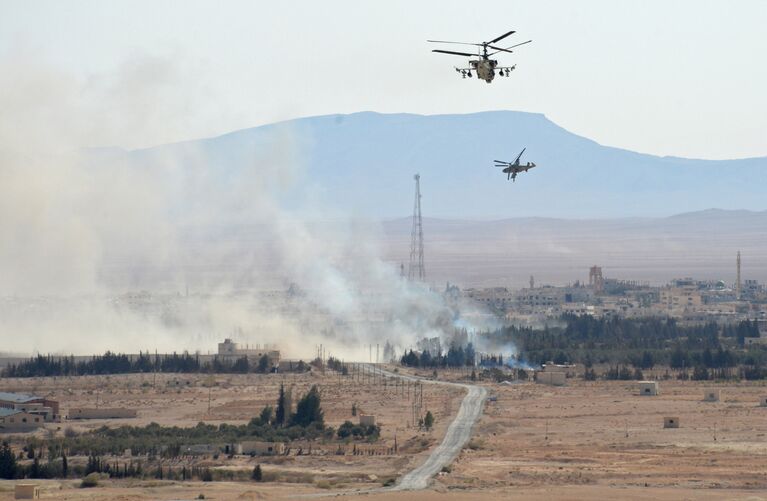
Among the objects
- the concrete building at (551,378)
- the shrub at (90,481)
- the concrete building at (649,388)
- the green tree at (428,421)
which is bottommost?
the shrub at (90,481)

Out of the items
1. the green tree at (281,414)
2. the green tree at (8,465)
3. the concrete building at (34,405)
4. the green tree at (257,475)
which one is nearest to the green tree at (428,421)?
the green tree at (281,414)

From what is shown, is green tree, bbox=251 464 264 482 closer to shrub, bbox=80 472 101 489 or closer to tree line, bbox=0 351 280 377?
shrub, bbox=80 472 101 489

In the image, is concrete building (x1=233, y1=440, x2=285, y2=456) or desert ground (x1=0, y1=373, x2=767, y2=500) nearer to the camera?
desert ground (x1=0, y1=373, x2=767, y2=500)

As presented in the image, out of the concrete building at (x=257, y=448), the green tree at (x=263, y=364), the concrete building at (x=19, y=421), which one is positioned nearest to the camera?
the concrete building at (x=257, y=448)

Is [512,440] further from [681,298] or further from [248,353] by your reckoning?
[681,298]

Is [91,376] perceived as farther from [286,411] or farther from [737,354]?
[737,354]

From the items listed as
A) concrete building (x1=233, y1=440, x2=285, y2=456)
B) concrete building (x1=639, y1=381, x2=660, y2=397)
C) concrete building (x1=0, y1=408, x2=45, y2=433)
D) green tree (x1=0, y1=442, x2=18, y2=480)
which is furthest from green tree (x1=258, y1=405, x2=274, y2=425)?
concrete building (x1=639, y1=381, x2=660, y2=397)

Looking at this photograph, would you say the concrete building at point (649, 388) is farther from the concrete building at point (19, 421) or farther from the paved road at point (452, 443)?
the concrete building at point (19, 421)
